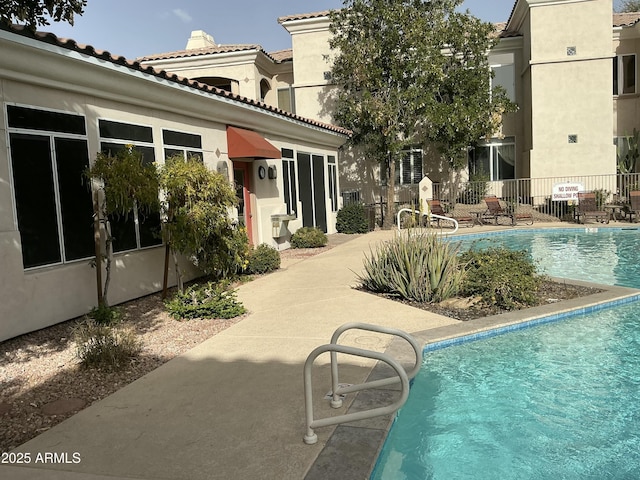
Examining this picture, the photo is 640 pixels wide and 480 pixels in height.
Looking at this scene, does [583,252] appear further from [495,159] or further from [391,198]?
[495,159]

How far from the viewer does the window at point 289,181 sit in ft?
51.9

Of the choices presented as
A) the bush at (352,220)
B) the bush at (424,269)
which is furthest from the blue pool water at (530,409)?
the bush at (352,220)

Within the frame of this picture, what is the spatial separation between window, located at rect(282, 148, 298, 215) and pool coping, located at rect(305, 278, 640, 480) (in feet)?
28.7

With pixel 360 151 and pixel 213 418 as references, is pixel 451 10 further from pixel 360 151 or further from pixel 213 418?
pixel 213 418

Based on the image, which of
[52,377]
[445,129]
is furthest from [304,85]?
[52,377]

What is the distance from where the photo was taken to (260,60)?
25.1 meters

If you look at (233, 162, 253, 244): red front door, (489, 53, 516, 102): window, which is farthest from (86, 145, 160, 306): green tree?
(489, 53, 516, 102): window

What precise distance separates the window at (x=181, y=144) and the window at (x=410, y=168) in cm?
1641

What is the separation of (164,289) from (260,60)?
18.8 m

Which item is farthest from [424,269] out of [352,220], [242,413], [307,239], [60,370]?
[352,220]

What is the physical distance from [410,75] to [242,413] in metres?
18.4

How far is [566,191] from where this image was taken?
21.2 m

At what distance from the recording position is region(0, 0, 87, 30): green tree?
4.43 metres

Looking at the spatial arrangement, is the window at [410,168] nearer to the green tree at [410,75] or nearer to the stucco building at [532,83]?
the stucco building at [532,83]
